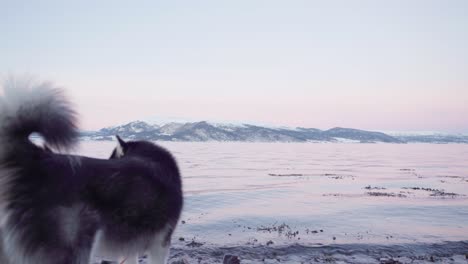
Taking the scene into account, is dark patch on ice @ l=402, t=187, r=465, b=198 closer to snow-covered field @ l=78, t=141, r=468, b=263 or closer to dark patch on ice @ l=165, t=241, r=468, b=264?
snow-covered field @ l=78, t=141, r=468, b=263

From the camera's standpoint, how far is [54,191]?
3.33 meters

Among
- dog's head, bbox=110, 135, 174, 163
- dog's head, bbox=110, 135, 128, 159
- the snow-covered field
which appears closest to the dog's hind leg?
dog's head, bbox=110, 135, 174, 163

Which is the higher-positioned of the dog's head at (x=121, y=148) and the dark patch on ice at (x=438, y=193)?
the dog's head at (x=121, y=148)

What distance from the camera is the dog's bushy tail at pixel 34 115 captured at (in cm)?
340

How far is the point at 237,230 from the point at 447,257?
204 inches

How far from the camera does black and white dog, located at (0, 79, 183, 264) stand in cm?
330

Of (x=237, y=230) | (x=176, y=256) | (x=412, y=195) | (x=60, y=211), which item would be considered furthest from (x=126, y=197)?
(x=412, y=195)

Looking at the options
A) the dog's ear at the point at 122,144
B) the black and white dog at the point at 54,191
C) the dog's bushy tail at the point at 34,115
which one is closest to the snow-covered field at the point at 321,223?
the dog's bushy tail at the point at 34,115

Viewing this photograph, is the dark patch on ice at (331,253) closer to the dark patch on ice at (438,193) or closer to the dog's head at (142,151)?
the dog's head at (142,151)

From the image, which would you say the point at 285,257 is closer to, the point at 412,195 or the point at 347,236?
the point at 347,236

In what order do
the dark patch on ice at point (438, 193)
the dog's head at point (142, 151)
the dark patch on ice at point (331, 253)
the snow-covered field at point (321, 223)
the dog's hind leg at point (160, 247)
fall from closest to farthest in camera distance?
the dog's hind leg at point (160, 247)
the dog's head at point (142, 151)
the dark patch on ice at point (331, 253)
the snow-covered field at point (321, 223)
the dark patch on ice at point (438, 193)

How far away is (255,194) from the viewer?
16.6m

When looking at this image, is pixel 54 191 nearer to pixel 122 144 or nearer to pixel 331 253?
pixel 122 144

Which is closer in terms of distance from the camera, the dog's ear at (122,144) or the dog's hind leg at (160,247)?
the dog's hind leg at (160,247)
